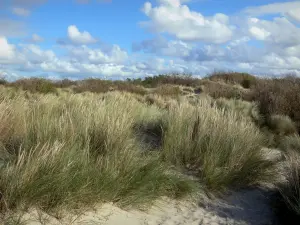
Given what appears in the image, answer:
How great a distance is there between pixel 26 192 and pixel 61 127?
6.29 ft

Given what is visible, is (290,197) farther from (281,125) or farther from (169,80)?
(169,80)

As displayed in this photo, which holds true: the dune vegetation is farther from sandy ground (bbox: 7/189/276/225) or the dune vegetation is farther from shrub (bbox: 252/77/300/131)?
shrub (bbox: 252/77/300/131)

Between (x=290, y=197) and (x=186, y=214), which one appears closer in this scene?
(x=186, y=214)

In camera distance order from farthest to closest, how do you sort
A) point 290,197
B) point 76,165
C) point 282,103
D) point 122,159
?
point 282,103 → point 290,197 → point 122,159 → point 76,165

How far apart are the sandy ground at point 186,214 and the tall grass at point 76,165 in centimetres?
15

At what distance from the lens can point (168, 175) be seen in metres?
6.16

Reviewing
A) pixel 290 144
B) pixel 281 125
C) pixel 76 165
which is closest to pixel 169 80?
pixel 281 125

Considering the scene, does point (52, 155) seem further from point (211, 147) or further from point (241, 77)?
point (241, 77)

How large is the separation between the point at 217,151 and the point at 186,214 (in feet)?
5.98

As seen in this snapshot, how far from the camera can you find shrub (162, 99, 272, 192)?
23.0ft

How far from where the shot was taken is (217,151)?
24.3ft

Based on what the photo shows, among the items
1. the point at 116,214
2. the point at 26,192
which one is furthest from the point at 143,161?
the point at 26,192

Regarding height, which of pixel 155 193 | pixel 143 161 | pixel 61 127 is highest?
pixel 61 127

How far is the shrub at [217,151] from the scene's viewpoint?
7012 mm
